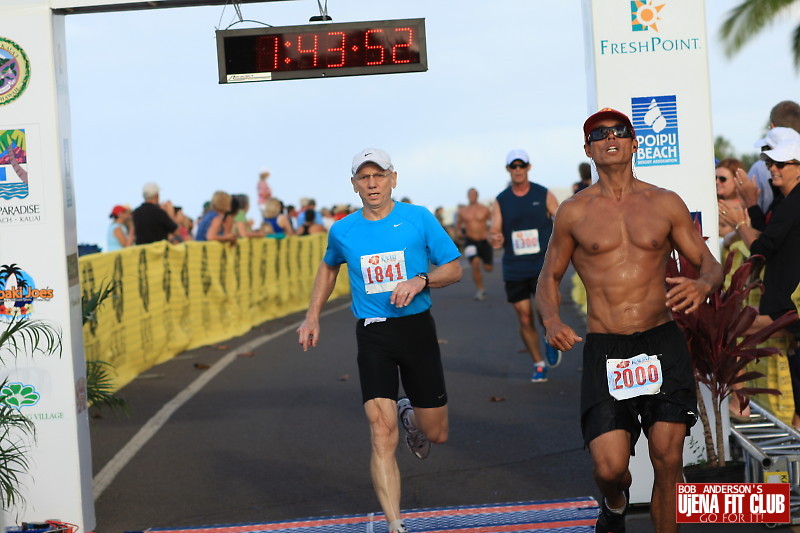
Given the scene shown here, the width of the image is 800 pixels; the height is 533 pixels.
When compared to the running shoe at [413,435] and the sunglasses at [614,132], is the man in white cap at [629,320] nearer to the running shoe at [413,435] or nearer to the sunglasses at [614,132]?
the sunglasses at [614,132]

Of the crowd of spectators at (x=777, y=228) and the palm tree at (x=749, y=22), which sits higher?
the palm tree at (x=749, y=22)

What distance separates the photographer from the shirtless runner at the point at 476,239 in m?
25.8

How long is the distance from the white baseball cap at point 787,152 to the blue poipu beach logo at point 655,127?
1.10m

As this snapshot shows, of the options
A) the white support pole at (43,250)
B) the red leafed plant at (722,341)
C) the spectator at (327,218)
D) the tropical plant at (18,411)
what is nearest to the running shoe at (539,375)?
the red leafed plant at (722,341)

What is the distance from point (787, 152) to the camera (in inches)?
331

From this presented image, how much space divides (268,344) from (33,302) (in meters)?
10.8

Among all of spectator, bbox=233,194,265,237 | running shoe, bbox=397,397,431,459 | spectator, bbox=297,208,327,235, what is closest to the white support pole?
running shoe, bbox=397,397,431,459

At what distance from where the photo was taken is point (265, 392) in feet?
43.7

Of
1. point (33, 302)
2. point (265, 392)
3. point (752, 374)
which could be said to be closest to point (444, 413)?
point (752, 374)

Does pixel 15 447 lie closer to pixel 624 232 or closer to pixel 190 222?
pixel 624 232

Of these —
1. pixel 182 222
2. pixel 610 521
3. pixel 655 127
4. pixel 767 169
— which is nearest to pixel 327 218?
pixel 182 222

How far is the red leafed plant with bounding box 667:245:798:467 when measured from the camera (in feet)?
24.3

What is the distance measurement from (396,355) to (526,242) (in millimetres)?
5932

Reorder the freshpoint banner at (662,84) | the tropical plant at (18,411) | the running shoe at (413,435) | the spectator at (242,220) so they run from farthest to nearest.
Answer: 1. the spectator at (242,220)
2. the running shoe at (413,435)
3. the tropical plant at (18,411)
4. the freshpoint banner at (662,84)
